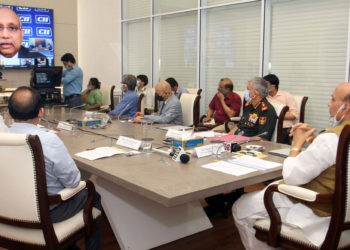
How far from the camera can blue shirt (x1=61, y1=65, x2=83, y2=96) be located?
6.94m

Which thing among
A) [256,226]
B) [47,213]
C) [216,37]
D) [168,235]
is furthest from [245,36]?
[47,213]

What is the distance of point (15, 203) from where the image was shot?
6.18 ft

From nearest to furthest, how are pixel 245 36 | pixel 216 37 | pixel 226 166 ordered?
1. pixel 226 166
2. pixel 245 36
3. pixel 216 37

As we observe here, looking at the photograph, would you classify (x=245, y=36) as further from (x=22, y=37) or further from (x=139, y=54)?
(x=22, y=37)

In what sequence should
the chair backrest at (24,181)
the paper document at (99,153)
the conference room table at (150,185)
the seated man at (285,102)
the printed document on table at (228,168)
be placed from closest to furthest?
the chair backrest at (24,181), the conference room table at (150,185), the printed document on table at (228,168), the paper document at (99,153), the seated man at (285,102)

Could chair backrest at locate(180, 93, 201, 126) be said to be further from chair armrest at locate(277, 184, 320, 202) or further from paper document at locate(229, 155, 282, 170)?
chair armrest at locate(277, 184, 320, 202)

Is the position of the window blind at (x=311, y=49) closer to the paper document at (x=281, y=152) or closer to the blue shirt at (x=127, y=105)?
the blue shirt at (x=127, y=105)

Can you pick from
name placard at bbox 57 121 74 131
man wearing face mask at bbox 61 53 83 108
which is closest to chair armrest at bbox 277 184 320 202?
name placard at bbox 57 121 74 131

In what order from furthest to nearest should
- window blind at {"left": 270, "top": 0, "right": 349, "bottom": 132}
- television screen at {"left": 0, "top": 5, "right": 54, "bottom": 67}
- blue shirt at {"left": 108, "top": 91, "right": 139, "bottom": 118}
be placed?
television screen at {"left": 0, "top": 5, "right": 54, "bottom": 67} → blue shirt at {"left": 108, "top": 91, "right": 139, "bottom": 118} → window blind at {"left": 270, "top": 0, "right": 349, "bottom": 132}

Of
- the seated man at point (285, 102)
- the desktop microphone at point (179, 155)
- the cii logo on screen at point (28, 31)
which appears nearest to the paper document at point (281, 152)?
the desktop microphone at point (179, 155)

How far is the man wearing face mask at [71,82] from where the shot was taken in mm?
6957

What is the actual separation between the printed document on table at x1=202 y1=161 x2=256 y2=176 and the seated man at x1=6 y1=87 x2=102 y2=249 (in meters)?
0.79

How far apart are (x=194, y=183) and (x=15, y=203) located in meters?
0.92

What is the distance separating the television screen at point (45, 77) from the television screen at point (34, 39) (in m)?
2.10
